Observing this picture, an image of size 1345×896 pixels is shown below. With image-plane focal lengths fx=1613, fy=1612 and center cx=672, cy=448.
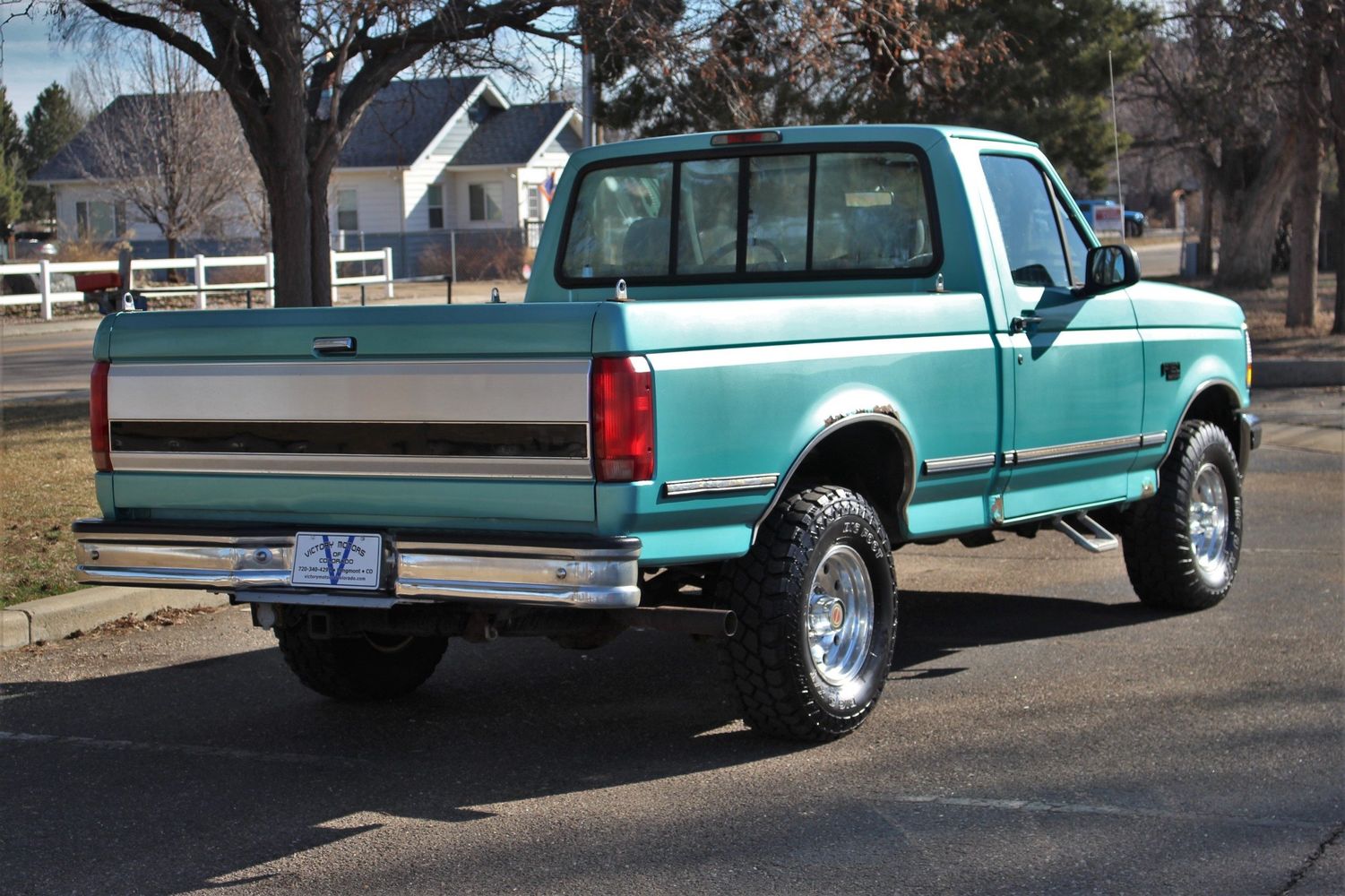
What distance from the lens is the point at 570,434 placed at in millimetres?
4777

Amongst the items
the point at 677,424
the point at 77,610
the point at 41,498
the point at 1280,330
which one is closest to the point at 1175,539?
the point at 677,424

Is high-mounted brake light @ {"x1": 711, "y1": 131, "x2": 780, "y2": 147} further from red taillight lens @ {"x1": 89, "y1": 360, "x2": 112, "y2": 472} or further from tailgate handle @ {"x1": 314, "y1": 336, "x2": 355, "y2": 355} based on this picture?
red taillight lens @ {"x1": 89, "y1": 360, "x2": 112, "y2": 472}

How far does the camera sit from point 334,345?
509 centimetres

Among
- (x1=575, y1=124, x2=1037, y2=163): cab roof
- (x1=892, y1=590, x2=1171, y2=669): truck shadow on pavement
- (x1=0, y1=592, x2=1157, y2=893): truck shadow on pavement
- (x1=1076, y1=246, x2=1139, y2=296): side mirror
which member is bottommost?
(x1=0, y1=592, x2=1157, y2=893): truck shadow on pavement

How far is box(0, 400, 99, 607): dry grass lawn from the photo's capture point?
8.12 meters

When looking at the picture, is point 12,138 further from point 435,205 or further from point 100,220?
point 435,205

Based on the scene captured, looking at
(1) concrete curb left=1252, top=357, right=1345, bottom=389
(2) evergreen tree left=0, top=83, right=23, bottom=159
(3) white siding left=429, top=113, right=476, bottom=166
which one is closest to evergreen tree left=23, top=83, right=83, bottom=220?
(2) evergreen tree left=0, top=83, right=23, bottom=159

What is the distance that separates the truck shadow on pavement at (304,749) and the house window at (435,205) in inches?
1688

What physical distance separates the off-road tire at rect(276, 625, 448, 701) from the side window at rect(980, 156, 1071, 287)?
2.88 metres

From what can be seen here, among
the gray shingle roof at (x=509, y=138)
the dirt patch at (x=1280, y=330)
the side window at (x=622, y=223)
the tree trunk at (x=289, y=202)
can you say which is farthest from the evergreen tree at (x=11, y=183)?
the side window at (x=622, y=223)

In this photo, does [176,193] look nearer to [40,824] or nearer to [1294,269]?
[1294,269]

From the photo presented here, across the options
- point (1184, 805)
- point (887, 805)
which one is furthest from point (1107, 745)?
point (887, 805)

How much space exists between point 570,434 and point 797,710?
1.32 metres

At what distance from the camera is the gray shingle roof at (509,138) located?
48562mm
